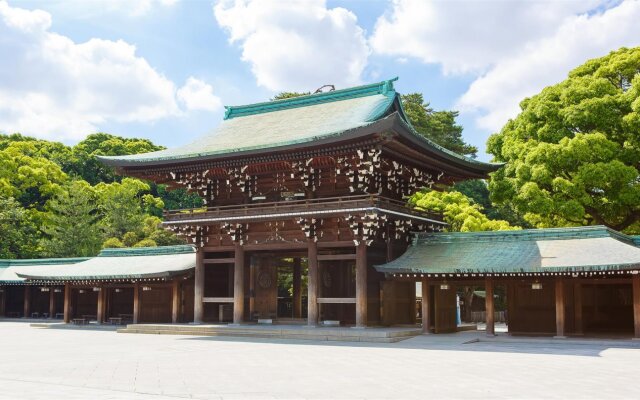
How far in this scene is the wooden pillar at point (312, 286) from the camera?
102 ft

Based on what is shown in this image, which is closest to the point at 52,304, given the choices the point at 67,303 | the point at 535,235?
the point at 67,303

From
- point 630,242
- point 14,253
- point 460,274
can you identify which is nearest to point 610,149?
point 630,242

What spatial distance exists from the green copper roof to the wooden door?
6.40ft

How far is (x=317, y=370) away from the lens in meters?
17.6

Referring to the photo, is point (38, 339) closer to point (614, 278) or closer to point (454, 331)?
point (454, 331)

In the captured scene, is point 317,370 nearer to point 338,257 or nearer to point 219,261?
point 338,257

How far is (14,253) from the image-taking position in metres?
62.9

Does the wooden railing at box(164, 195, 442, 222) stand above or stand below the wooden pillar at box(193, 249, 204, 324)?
above

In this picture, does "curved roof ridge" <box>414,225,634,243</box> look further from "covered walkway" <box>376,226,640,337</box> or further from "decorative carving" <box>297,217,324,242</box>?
"decorative carving" <box>297,217,324,242</box>

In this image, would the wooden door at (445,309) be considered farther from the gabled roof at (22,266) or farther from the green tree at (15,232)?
the green tree at (15,232)

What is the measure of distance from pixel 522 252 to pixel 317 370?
45.2 ft

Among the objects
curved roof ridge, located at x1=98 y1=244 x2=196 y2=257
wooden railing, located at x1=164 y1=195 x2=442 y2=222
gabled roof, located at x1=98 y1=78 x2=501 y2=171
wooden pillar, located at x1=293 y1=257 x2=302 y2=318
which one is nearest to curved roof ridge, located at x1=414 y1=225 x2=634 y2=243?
wooden railing, located at x1=164 y1=195 x2=442 y2=222

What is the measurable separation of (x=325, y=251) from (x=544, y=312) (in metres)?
11.3

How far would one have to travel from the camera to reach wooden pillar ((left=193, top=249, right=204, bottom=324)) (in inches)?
1385
